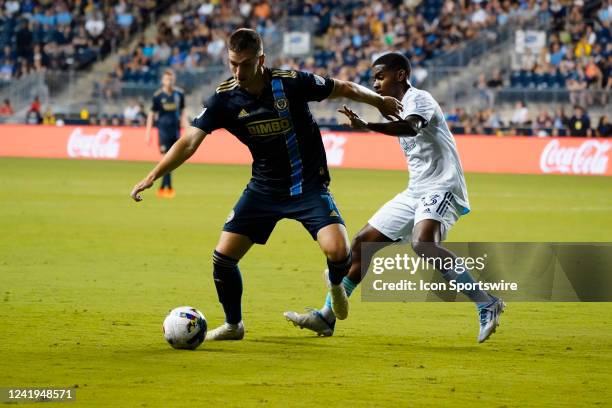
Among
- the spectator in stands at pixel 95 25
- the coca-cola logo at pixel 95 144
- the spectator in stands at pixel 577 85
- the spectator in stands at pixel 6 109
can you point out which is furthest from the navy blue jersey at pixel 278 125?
the spectator in stands at pixel 95 25

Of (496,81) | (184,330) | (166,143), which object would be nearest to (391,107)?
(184,330)

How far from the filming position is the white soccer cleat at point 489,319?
8445 mm

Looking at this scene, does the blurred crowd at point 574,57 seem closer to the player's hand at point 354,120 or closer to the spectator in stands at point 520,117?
the spectator in stands at point 520,117

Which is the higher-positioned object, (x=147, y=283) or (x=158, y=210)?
(x=147, y=283)

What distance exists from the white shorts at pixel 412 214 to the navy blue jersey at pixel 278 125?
674mm

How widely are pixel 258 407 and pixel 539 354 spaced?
265 centimetres

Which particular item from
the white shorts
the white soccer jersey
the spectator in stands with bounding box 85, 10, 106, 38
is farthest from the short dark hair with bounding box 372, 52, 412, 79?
the spectator in stands with bounding box 85, 10, 106, 38

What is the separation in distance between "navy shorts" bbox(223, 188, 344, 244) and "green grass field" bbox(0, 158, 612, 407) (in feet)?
2.88

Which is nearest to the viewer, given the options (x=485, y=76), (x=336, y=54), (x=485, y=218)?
(x=485, y=218)

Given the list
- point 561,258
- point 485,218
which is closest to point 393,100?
point 561,258

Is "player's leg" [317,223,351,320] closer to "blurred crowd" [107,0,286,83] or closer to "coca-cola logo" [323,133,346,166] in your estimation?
"coca-cola logo" [323,133,346,166]

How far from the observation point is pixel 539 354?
811 centimetres

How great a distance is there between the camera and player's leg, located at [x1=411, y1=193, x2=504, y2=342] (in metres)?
8.52

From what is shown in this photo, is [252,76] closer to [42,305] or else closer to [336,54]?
[42,305]
